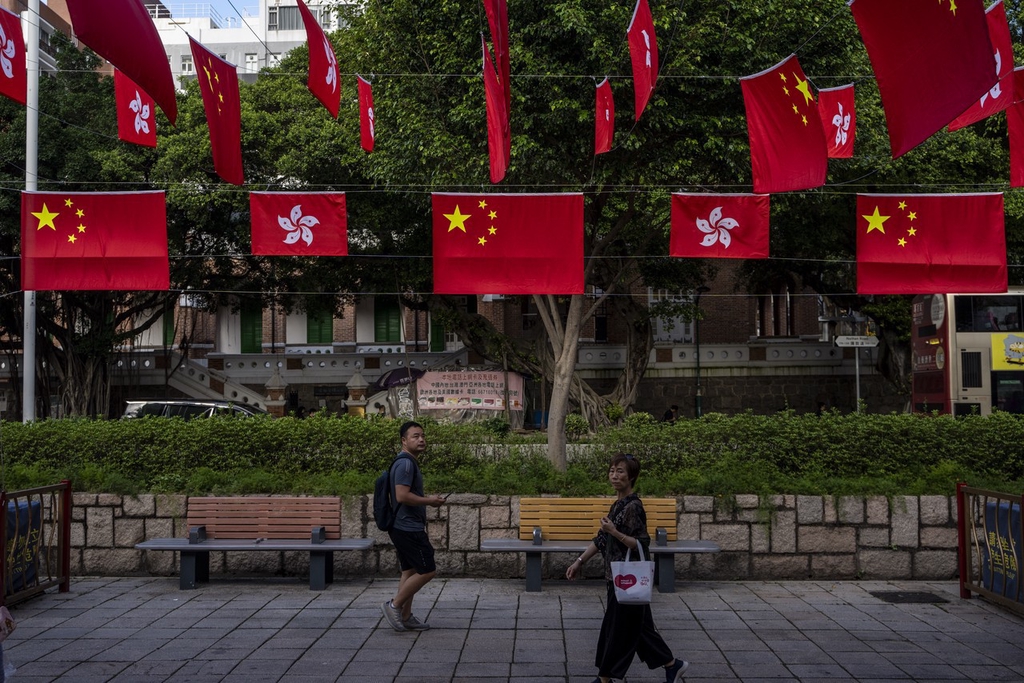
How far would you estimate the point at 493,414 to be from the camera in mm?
31922

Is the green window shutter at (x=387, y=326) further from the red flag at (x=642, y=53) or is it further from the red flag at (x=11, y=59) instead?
the red flag at (x=11, y=59)

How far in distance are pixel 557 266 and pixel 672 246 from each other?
1504 mm

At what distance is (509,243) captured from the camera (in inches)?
483

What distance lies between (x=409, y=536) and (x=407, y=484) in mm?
433

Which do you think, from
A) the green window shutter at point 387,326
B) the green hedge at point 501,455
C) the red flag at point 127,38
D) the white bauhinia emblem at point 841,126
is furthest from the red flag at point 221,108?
the green window shutter at point 387,326

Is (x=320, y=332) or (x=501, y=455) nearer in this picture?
(x=501, y=455)

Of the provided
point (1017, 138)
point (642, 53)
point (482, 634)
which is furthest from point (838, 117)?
point (482, 634)

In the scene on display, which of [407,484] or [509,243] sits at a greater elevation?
[509,243]

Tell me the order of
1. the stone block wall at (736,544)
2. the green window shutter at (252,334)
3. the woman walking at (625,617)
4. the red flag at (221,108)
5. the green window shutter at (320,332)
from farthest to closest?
the green window shutter at (320,332) < the green window shutter at (252,334) < the stone block wall at (736,544) < the red flag at (221,108) < the woman walking at (625,617)

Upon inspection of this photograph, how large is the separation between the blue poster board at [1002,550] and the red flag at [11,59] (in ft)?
31.1

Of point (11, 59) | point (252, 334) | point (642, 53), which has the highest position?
point (642, 53)

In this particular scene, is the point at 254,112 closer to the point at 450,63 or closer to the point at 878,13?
the point at 450,63

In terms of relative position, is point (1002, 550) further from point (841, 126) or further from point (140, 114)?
point (140, 114)

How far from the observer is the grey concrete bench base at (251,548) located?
9.83m
